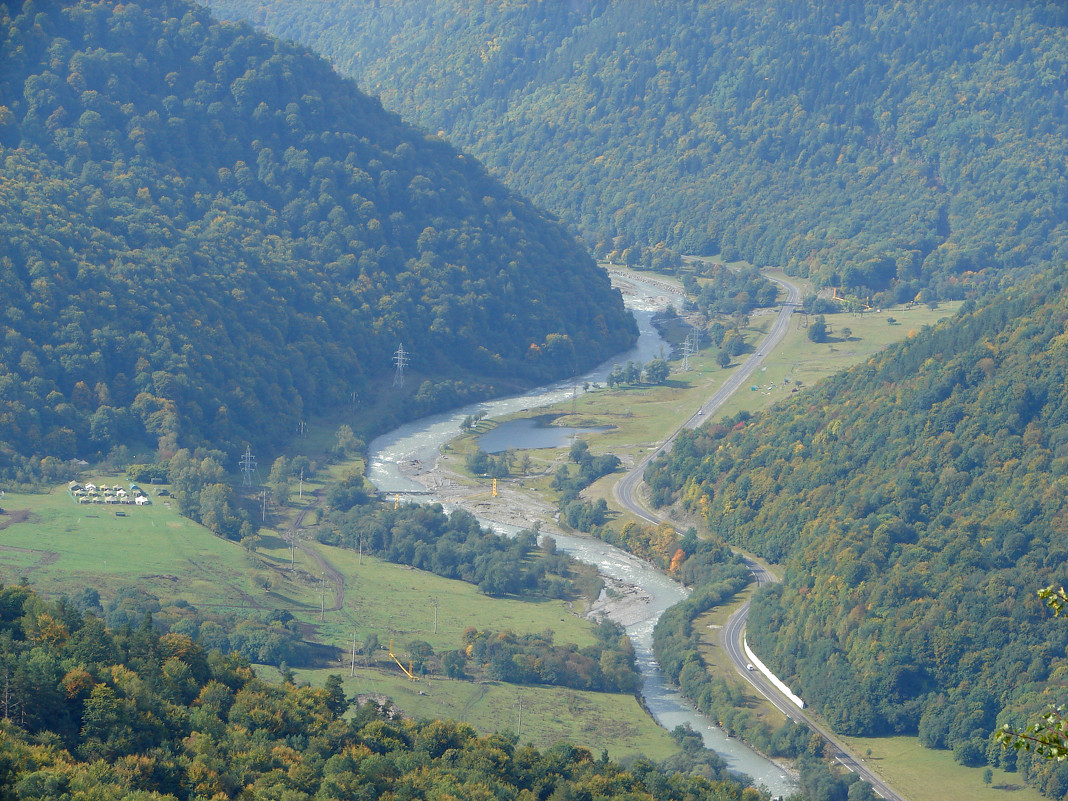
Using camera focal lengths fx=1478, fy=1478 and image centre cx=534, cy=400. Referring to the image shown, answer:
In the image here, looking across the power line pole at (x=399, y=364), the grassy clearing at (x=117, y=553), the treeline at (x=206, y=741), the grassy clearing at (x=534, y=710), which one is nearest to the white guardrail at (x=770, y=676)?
the grassy clearing at (x=534, y=710)

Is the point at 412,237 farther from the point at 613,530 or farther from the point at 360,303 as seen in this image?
the point at 613,530

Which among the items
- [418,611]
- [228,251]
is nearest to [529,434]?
[228,251]

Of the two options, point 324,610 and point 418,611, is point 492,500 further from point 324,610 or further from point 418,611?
point 324,610

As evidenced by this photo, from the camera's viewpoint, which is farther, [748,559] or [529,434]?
[529,434]

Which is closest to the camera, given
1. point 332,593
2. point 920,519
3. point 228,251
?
point 920,519

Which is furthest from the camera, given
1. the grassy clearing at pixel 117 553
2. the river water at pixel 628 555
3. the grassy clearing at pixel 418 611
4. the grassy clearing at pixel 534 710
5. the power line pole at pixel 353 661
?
the grassy clearing at pixel 418 611

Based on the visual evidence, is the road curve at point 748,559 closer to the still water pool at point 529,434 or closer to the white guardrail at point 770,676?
the white guardrail at point 770,676
